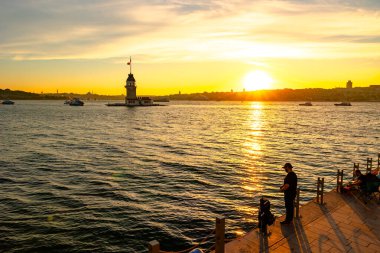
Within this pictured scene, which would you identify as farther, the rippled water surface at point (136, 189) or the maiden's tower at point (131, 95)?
the maiden's tower at point (131, 95)

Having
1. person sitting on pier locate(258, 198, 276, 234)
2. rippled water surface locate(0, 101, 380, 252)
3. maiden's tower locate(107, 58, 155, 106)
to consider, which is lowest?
rippled water surface locate(0, 101, 380, 252)

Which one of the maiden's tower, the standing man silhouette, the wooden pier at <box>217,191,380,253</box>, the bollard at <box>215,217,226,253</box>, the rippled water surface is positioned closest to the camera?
the bollard at <box>215,217,226,253</box>

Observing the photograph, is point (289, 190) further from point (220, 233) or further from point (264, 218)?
point (220, 233)

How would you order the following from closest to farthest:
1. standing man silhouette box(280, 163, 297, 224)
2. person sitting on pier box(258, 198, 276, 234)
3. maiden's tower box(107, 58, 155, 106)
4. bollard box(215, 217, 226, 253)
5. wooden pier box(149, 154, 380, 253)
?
bollard box(215, 217, 226, 253), wooden pier box(149, 154, 380, 253), person sitting on pier box(258, 198, 276, 234), standing man silhouette box(280, 163, 297, 224), maiden's tower box(107, 58, 155, 106)

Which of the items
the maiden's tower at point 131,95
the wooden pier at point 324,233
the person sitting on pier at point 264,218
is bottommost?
the wooden pier at point 324,233

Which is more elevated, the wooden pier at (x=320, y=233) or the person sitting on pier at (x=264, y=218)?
the person sitting on pier at (x=264, y=218)

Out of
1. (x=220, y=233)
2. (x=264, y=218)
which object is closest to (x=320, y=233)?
(x=264, y=218)

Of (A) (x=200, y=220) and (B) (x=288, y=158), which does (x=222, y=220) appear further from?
(B) (x=288, y=158)

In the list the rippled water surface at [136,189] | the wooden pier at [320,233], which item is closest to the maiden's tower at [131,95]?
the rippled water surface at [136,189]

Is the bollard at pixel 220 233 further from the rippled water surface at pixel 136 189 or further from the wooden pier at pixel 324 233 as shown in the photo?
the rippled water surface at pixel 136 189

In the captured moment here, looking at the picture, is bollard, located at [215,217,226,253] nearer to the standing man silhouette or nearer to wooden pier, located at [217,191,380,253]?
wooden pier, located at [217,191,380,253]

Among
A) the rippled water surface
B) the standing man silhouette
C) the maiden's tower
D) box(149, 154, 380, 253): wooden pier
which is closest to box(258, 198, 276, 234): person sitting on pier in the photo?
box(149, 154, 380, 253): wooden pier

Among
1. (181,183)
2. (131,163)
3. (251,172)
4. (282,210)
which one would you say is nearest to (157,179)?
(181,183)

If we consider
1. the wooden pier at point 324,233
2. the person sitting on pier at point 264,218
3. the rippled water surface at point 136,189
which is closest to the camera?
the wooden pier at point 324,233
